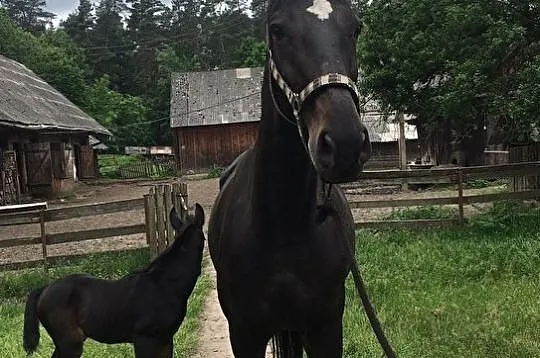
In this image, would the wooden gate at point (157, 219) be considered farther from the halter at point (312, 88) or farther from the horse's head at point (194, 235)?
the halter at point (312, 88)

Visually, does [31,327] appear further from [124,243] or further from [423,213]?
[423,213]

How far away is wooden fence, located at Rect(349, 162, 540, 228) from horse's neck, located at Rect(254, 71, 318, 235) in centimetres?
770

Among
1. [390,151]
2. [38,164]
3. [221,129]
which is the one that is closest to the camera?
[38,164]

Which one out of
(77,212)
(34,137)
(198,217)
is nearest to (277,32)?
(198,217)

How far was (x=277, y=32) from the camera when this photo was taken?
2.10 metres

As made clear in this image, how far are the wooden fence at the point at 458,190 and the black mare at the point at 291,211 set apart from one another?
7.51 meters

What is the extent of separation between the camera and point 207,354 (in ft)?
16.9

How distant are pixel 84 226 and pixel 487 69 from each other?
1044 centimetres

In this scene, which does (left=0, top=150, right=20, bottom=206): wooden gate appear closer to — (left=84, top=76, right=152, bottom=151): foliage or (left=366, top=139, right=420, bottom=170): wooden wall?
(left=366, top=139, right=420, bottom=170): wooden wall

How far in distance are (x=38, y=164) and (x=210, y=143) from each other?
15.0 meters

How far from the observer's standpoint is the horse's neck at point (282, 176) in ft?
7.93

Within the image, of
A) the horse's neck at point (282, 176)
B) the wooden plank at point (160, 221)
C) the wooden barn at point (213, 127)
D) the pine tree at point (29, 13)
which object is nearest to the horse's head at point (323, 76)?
the horse's neck at point (282, 176)

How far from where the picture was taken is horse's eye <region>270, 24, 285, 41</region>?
208 centimetres

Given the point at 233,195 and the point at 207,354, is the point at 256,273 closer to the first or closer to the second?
the point at 233,195
